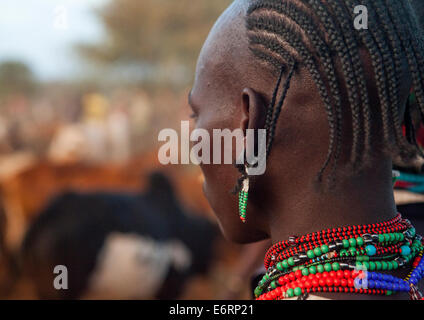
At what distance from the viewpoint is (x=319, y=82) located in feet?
4.15

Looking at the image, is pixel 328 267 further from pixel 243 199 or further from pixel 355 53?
pixel 355 53

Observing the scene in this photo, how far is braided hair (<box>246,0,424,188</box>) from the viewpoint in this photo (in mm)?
1259

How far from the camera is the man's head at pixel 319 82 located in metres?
1.26

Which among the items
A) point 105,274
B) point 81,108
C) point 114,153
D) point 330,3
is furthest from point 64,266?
point 81,108

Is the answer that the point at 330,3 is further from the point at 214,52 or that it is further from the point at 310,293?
the point at 310,293

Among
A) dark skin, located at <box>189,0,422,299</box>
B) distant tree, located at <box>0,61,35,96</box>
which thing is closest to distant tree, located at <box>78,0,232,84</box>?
distant tree, located at <box>0,61,35,96</box>

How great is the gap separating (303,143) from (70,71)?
16.4 m

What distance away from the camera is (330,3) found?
49.8 inches

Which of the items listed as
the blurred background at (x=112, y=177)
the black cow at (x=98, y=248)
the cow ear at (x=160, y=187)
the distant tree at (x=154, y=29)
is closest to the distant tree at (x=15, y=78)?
the blurred background at (x=112, y=177)

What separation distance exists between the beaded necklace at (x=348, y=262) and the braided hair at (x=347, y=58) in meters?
0.16

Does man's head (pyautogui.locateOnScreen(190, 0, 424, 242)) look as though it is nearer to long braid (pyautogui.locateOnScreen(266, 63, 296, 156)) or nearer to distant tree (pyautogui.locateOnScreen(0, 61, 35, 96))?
long braid (pyautogui.locateOnScreen(266, 63, 296, 156))

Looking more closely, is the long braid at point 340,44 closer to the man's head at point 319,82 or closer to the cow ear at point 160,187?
the man's head at point 319,82

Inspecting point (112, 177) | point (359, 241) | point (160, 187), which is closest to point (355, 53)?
point (359, 241)

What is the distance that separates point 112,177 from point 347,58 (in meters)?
9.16
